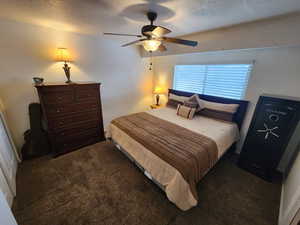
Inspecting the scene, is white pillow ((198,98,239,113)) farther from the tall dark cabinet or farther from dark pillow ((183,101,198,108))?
the tall dark cabinet

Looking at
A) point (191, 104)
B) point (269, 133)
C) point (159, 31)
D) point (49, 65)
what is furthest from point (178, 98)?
point (49, 65)

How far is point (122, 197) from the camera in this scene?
179 centimetres

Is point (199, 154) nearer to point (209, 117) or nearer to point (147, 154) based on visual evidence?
point (147, 154)

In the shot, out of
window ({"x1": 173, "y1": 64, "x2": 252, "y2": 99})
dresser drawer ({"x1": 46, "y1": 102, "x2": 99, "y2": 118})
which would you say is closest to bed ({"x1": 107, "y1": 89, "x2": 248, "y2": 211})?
window ({"x1": 173, "y1": 64, "x2": 252, "y2": 99})

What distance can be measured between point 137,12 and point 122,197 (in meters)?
2.57

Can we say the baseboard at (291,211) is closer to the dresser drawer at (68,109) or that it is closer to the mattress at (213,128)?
the mattress at (213,128)

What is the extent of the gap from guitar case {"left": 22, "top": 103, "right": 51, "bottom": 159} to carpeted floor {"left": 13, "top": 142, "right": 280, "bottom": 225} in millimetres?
189

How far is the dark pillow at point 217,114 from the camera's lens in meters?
2.57

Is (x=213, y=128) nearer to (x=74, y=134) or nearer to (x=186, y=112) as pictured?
(x=186, y=112)

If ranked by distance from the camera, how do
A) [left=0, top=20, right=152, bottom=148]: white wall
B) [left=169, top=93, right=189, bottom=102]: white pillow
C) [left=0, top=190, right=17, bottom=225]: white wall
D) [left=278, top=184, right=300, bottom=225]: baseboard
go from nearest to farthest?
[left=0, top=190, right=17, bottom=225]: white wall, [left=278, top=184, right=300, bottom=225]: baseboard, [left=0, top=20, right=152, bottom=148]: white wall, [left=169, top=93, right=189, bottom=102]: white pillow

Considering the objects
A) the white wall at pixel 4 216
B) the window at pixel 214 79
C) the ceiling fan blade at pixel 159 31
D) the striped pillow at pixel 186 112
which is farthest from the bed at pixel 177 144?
the ceiling fan blade at pixel 159 31

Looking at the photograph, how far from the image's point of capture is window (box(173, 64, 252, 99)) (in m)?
2.58

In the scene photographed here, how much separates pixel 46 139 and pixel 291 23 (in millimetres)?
4461

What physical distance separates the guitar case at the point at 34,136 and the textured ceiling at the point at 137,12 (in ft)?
5.06
